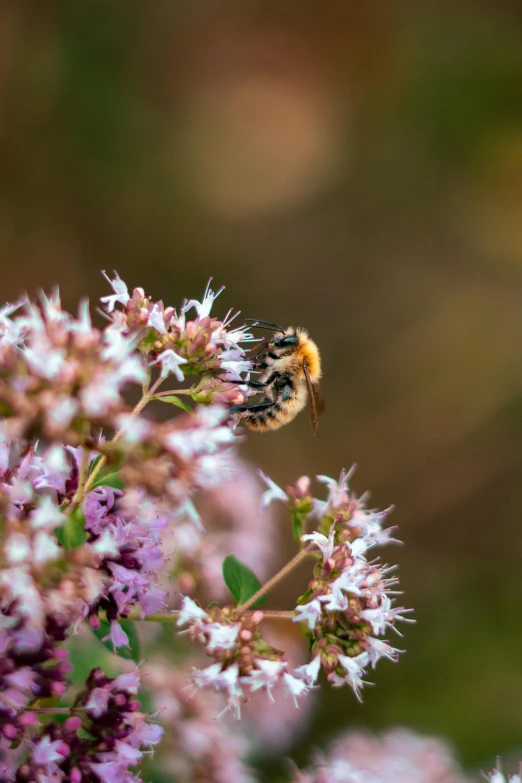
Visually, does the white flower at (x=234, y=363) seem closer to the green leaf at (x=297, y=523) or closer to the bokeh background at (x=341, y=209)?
the green leaf at (x=297, y=523)

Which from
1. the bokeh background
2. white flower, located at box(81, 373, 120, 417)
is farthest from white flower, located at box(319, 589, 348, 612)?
→ the bokeh background

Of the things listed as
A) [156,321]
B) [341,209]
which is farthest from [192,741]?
[341,209]

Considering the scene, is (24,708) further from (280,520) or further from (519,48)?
(519,48)

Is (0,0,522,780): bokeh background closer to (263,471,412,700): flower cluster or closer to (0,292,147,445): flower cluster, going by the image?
(263,471,412,700): flower cluster

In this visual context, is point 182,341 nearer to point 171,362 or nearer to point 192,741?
point 171,362

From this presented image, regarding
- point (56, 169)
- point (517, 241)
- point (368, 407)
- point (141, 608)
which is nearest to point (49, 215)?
point (56, 169)

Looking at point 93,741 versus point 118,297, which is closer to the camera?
point 93,741
